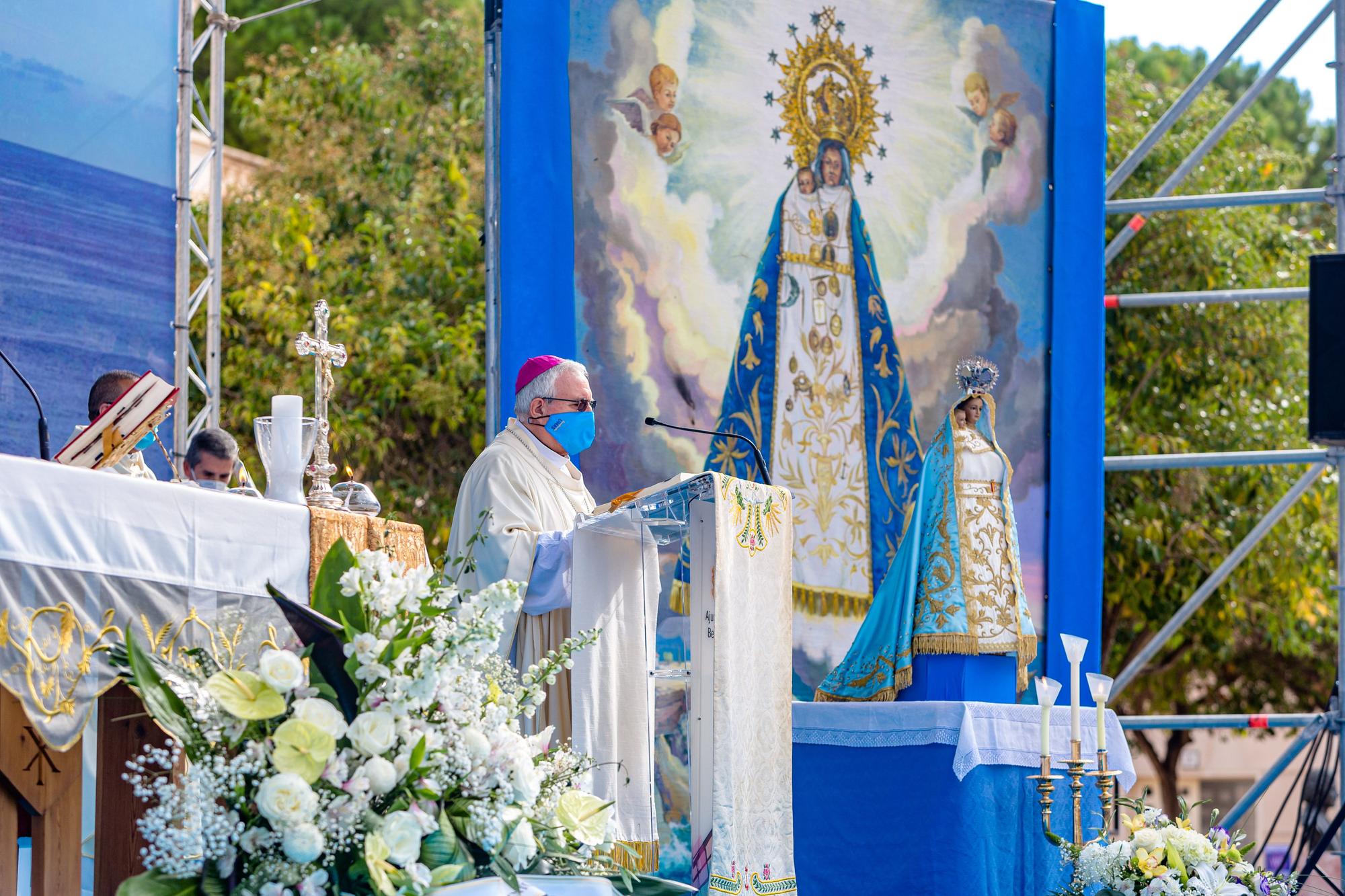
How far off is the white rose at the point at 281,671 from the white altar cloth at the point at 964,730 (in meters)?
3.37

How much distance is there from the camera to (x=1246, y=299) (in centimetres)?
841

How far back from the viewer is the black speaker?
7.53m

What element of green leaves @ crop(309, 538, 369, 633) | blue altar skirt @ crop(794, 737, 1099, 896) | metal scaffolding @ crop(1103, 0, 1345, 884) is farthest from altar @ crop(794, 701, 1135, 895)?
green leaves @ crop(309, 538, 369, 633)

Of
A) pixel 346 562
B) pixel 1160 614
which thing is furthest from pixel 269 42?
pixel 346 562

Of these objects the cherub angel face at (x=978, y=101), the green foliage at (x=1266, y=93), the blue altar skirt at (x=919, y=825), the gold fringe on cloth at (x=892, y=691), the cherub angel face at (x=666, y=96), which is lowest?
the blue altar skirt at (x=919, y=825)

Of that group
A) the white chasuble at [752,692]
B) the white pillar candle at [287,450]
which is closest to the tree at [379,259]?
the white chasuble at [752,692]

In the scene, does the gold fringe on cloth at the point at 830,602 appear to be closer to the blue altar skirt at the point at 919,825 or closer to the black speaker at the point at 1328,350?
the blue altar skirt at the point at 919,825

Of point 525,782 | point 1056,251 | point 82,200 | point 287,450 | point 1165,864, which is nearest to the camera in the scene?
point 525,782

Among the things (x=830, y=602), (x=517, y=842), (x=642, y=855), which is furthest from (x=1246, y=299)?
(x=517, y=842)

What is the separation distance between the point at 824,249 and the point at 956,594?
8.02ft

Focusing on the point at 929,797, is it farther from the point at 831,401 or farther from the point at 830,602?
the point at 831,401

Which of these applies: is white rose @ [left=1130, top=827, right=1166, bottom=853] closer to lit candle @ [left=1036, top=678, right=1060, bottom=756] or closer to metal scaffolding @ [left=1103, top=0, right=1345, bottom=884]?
lit candle @ [left=1036, top=678, right=1060, bottom=756]

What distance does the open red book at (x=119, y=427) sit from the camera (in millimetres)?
3594

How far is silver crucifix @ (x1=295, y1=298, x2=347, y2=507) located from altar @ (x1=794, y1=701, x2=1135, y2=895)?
209cm
